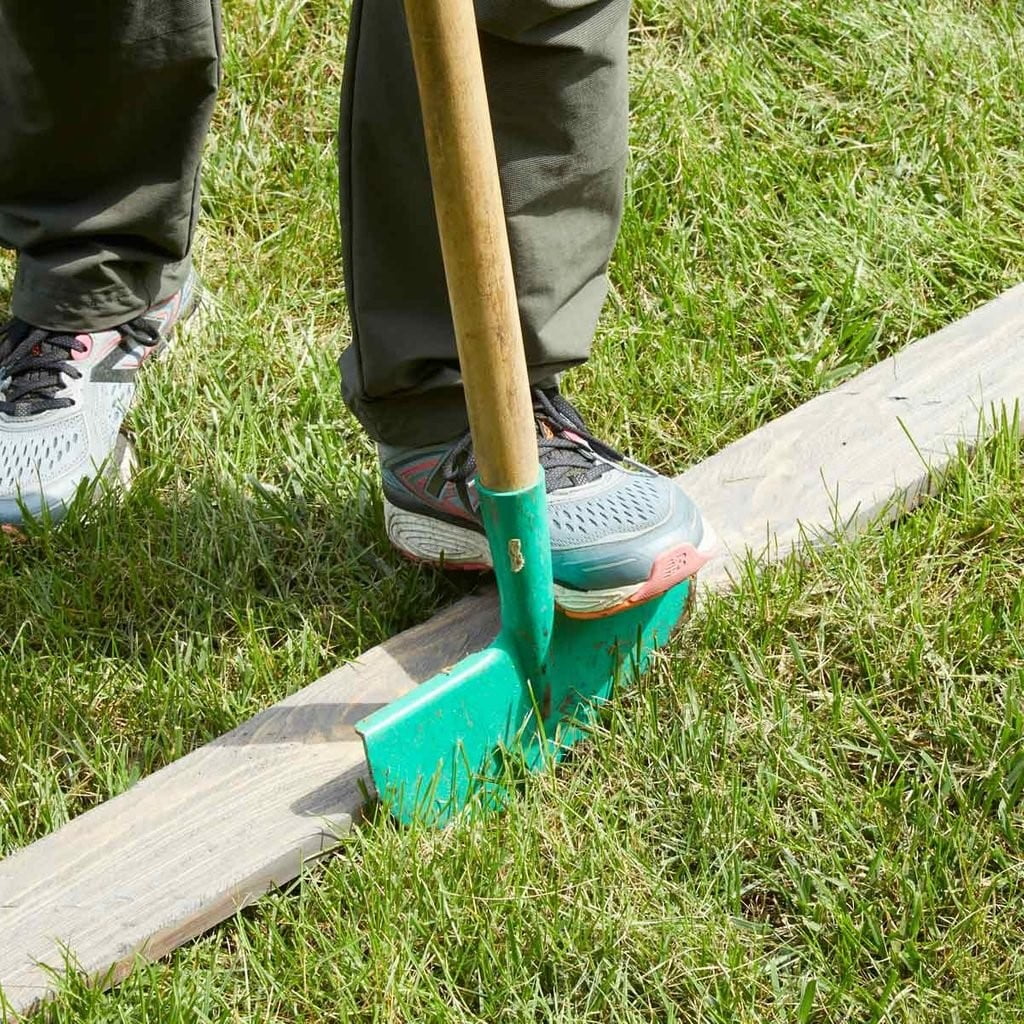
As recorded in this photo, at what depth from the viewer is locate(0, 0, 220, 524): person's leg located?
6.80ft

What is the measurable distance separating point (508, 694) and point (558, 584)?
0.55 ft

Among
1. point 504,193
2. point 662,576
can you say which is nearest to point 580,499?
point 662,576

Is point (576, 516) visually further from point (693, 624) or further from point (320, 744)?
point (320, 744)

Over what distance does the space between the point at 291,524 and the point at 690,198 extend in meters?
1.08

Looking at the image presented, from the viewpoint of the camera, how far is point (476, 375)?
5.06 ft

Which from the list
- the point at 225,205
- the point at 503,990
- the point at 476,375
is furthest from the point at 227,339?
the point at 503,990

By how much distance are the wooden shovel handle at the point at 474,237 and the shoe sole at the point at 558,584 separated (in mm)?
252

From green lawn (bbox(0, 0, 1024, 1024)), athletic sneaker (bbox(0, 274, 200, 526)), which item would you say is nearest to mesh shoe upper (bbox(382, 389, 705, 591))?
green lawn (bbox(0, 0, 1024, 1024))

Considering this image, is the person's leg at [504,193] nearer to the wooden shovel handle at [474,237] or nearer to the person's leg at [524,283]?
the person's leg at [524,283]

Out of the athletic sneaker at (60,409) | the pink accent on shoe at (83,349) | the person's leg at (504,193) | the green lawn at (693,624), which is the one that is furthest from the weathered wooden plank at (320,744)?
the pink accent on shoe at (83,349)

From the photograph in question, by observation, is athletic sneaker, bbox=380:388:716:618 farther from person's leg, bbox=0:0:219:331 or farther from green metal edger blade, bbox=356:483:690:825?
person's leg, bbox=0:0:219:331

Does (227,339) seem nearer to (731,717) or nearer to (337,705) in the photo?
(337,705)

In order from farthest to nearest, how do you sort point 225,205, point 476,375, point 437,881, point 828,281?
point 225,205 < point 828,281 < point 437,881 < point 476,375

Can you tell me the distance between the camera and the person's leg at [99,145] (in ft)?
6.75
